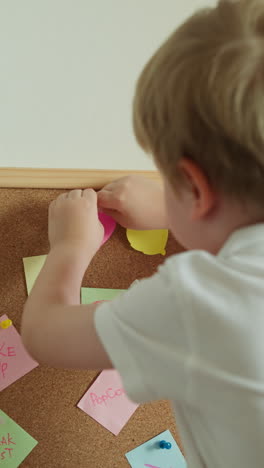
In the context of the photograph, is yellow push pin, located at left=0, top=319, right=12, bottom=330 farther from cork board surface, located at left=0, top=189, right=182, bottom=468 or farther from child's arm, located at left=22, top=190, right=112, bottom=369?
child's arm, located at left=22, top=190, right=112, bottom=369

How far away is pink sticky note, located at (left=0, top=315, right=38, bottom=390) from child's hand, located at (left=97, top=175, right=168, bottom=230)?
0.21 m

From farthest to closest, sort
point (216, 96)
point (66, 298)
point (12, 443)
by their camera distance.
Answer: point (12, 443)
point (66, 298)
point (216, 96)

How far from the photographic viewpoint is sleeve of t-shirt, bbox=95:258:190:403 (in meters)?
0.40

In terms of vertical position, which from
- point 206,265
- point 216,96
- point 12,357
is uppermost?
point 216,96

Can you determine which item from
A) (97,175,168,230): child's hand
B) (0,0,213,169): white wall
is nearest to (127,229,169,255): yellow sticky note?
(97,175,168,230): child's hand

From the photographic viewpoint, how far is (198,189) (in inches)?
16.7

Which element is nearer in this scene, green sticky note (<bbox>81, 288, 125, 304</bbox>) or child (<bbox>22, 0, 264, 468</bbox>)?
child (<bbox>22, 0, 264, 468</bbox>)

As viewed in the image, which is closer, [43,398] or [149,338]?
[149,338]

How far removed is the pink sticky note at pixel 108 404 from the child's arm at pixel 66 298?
183 millimetres

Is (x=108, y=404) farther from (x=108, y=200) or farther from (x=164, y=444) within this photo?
(x=108, y=200)

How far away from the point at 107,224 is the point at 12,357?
0.23m

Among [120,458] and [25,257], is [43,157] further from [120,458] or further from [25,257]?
[120,458]

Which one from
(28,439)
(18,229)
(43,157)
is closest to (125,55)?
(43,157)

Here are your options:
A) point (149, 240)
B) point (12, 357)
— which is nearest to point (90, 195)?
point (149, 240)
